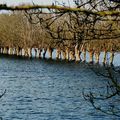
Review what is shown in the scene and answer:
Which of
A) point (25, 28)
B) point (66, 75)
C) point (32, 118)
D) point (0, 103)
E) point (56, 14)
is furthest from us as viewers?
point (25, 28)

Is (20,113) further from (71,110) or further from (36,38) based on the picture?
(36,38)

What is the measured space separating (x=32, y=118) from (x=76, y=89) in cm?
1574

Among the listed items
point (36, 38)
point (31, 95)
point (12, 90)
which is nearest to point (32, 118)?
point (31, 95)

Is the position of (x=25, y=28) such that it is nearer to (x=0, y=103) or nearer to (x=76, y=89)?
(x=76, y=89)

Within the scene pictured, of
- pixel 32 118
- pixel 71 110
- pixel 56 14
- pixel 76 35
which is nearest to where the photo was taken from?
pixel 56 14

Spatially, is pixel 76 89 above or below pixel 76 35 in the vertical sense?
below

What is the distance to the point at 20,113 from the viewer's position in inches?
1147

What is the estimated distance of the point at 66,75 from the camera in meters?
58.6

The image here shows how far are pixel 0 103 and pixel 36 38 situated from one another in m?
72.8

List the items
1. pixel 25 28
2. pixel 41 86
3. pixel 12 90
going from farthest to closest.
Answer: pixel 25 28 → pixel 41 86 → pixel 12 90

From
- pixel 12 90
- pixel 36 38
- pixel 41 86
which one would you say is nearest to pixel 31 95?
pixel 12 90

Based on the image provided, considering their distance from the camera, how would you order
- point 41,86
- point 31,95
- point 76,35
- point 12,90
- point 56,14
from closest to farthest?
point 56,14 → point 76,35 → point 31,95 → point 12,90 → point 41,86

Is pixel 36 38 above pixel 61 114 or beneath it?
above

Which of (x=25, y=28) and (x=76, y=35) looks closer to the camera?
(x=76, y=35)
